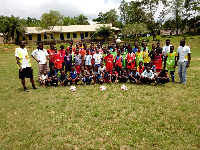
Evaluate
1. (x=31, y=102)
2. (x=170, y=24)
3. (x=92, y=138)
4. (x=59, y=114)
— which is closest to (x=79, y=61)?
(x=31, y=102)

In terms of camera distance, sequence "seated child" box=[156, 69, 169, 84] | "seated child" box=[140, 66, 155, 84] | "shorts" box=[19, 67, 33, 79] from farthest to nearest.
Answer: "seated child" box=[140, 66, 155, 84], "seated child" box=[156, 69, 169, 84], "shorts" box=[19, 67, 33, 79]

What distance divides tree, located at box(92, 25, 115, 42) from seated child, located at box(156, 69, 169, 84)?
3015 cm

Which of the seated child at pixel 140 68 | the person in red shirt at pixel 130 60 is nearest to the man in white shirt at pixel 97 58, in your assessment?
the person in red shirt at pixel 130 60

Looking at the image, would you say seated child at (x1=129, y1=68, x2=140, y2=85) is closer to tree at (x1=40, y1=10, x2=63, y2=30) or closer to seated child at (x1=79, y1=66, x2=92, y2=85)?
seated child at (x1=79, y1=66, x2=92, y2=85)

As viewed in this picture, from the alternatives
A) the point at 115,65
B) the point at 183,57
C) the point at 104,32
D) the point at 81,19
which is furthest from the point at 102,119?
the point at 81,19

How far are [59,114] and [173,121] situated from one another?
3.41 metres

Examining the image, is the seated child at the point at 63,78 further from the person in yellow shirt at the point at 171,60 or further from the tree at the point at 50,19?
the tree at the point at 50,19

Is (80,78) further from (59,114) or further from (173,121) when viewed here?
(173,121)

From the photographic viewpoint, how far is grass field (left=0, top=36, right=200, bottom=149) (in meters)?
3.75

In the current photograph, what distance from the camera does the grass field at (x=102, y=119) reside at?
12.3 feet

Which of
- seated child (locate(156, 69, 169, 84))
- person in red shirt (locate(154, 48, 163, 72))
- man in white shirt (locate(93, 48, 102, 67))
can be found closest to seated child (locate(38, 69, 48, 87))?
man in white shirt (locate(93, 48, 102, 67))

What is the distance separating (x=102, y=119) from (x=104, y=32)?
34.3m

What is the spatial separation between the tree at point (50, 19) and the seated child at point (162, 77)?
34407 mm

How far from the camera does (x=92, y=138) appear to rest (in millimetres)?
3893
